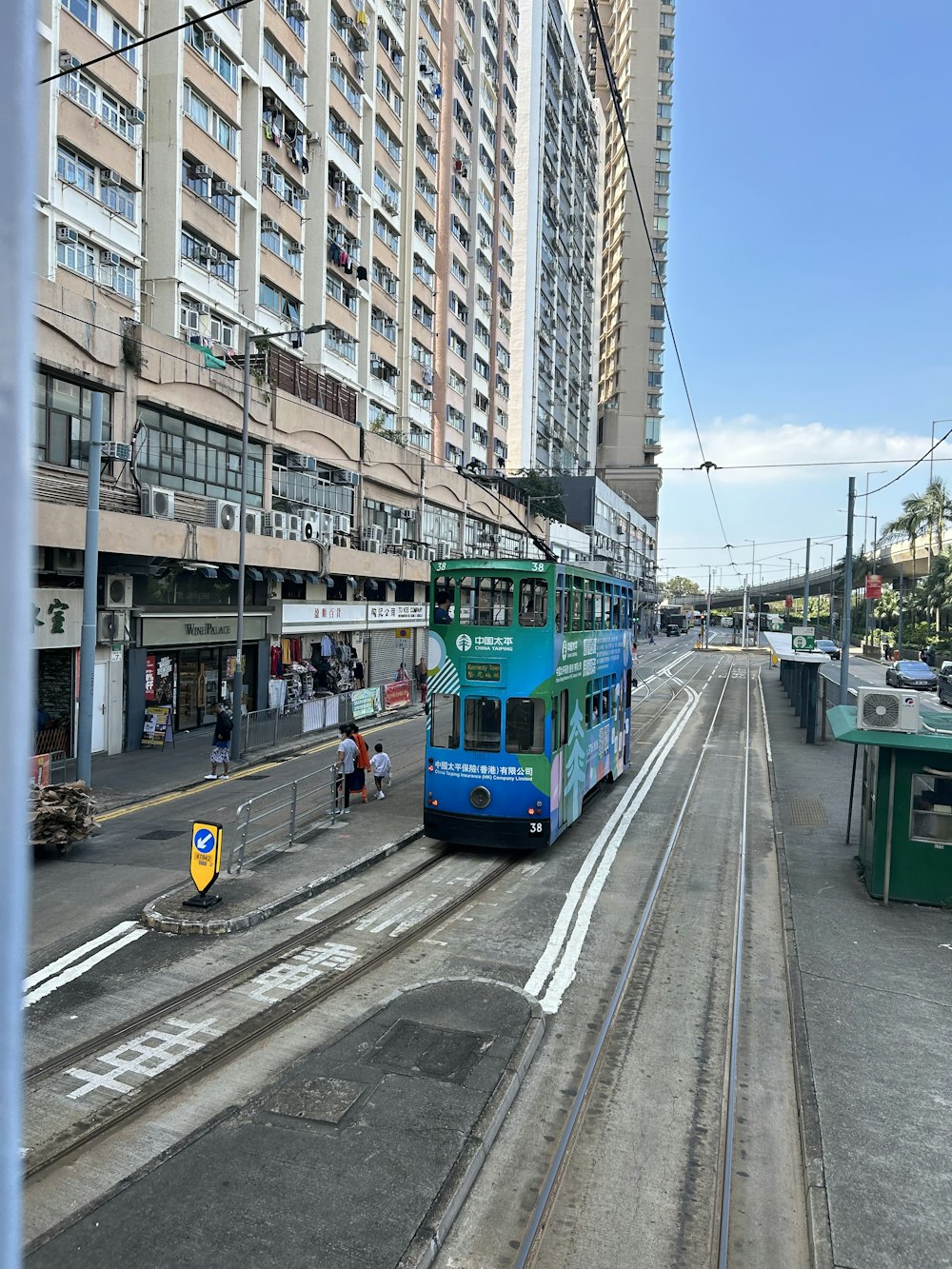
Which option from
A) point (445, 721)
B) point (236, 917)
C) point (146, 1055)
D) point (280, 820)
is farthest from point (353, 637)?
point (146, 1055)

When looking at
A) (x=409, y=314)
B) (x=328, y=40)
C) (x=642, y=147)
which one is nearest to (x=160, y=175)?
(x=328, y=40)

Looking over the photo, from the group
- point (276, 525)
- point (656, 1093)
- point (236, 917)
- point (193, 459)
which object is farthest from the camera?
point (276, 525)

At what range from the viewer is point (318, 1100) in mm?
6949

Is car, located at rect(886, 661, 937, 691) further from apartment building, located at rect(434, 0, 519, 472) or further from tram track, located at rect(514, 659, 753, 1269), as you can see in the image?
tram track, located at rect(514, 659, 753, 1269)

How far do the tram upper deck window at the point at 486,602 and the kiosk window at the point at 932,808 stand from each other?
20.2 feet

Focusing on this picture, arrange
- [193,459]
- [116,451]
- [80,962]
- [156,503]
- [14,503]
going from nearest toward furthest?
[14,503] < [80,962] < [116,451] < [156,503] < [193,459]

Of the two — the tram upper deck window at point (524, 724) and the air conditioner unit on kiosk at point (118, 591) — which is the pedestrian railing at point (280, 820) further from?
the air conditioner unit on kiosk at point (118, 591)

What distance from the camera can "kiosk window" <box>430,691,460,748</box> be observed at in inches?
544

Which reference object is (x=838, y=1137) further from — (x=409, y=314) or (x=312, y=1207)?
(x=409, y=314)

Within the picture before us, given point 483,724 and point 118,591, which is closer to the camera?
point 483,724

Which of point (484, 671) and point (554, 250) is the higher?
point (554, 250)

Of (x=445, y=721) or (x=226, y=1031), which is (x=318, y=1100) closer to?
(x=226, y=1031)

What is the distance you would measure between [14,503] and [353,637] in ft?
117

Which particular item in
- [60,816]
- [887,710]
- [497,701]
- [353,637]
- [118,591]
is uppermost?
[118,591]
